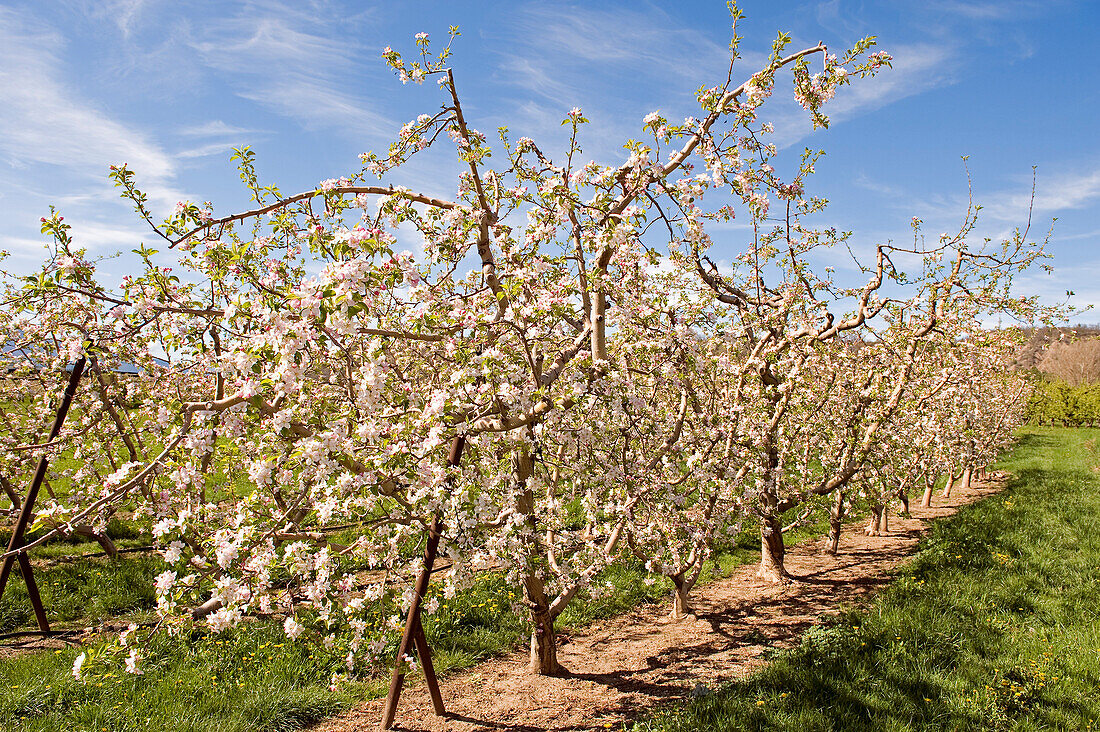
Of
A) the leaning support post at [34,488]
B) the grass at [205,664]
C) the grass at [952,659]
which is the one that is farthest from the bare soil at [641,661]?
the leaning support post at [34,488]

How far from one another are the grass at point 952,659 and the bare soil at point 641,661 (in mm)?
509

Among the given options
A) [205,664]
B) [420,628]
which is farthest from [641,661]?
[205,664]

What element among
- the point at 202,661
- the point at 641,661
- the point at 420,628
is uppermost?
the point at 420,628

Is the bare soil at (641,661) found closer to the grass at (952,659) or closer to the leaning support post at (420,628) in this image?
the leaning support post at (420,628)

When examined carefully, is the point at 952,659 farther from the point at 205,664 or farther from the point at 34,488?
the point at 34,488

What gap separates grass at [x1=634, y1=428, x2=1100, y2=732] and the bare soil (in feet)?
1.67

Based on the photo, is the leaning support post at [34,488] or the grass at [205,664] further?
the leaning support post at [34,488]

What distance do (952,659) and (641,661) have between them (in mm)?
2744

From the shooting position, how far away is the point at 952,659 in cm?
510

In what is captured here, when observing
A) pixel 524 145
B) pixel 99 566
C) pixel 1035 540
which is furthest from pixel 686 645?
pixel 99 566

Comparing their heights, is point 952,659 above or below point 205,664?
below

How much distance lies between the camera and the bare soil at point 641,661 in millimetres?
4938

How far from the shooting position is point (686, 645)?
6.44 m

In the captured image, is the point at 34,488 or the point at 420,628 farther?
the point at 34,488
